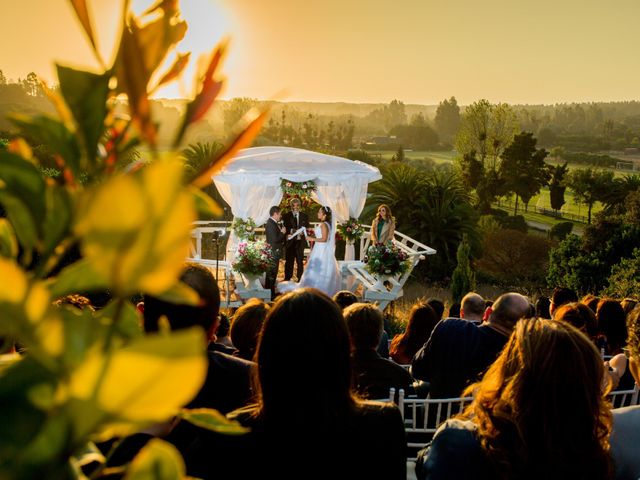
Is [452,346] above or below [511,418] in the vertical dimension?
below

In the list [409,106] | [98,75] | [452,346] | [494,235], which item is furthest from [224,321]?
[409,106]

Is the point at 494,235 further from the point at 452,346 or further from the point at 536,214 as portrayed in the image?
the point at 536,214

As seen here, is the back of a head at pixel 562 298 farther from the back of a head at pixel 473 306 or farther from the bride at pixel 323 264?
the bride at pixel 323 264

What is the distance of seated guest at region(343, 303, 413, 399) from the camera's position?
10.4 ft

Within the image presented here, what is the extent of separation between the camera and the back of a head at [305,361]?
5.05 feet

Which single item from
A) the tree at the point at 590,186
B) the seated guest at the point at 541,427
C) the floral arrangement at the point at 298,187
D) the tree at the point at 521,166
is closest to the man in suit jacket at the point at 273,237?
the floral arrangement at the point at 298,187

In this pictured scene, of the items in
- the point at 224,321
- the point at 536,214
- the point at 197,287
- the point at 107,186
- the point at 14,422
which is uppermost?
the point at 107,186

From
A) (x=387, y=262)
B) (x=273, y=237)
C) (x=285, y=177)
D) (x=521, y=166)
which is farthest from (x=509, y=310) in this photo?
(x=521, y=166)

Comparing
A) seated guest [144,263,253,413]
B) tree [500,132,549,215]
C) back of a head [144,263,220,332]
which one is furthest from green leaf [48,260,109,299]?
tree [500,132,549,215]

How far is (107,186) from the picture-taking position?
0.84 feet

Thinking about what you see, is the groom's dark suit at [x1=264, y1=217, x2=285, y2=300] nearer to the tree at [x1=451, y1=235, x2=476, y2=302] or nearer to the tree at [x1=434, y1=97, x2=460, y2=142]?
the tree at [x1=451, y1=235, x2=476, y2=302]

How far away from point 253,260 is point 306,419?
8220mm

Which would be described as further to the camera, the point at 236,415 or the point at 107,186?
the point at 236,415

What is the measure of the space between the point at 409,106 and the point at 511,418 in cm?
16116
